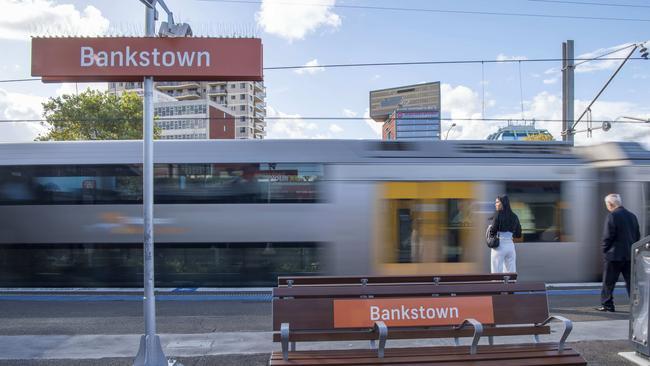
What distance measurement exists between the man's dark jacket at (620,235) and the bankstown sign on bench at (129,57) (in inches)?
217

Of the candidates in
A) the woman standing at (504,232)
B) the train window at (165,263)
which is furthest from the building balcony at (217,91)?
the woman standing at (504,232)

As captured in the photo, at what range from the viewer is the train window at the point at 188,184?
9211 mm

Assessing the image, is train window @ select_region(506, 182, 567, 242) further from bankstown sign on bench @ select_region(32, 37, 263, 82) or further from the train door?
bankstown sign on bench @ select_region(32, 37, 263, 82)

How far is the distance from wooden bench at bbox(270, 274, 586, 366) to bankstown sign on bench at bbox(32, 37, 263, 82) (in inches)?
88.5

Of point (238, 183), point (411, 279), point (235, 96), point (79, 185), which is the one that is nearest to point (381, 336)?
point (411, 279)

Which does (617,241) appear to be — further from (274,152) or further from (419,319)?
(274,152)

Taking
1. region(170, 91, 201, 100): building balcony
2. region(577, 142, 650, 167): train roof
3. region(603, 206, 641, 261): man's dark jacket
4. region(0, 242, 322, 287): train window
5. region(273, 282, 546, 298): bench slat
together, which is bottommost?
region(0, 242, 322, 287): train window

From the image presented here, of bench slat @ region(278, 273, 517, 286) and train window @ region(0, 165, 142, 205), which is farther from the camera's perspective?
train window @ region(0, 165, 142, 205)

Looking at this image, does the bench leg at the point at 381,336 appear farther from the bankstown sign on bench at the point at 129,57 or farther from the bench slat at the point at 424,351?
the bankstown sign on bench at the point at 129,57

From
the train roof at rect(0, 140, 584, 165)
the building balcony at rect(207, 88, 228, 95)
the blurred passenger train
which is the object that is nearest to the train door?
the blurred passenger train

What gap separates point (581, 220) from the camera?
9.58 m

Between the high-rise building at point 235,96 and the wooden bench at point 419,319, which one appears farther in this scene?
the high-rise building at point 235,96

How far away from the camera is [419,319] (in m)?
4.23

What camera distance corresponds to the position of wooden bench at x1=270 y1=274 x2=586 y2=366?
3816 millimetres
